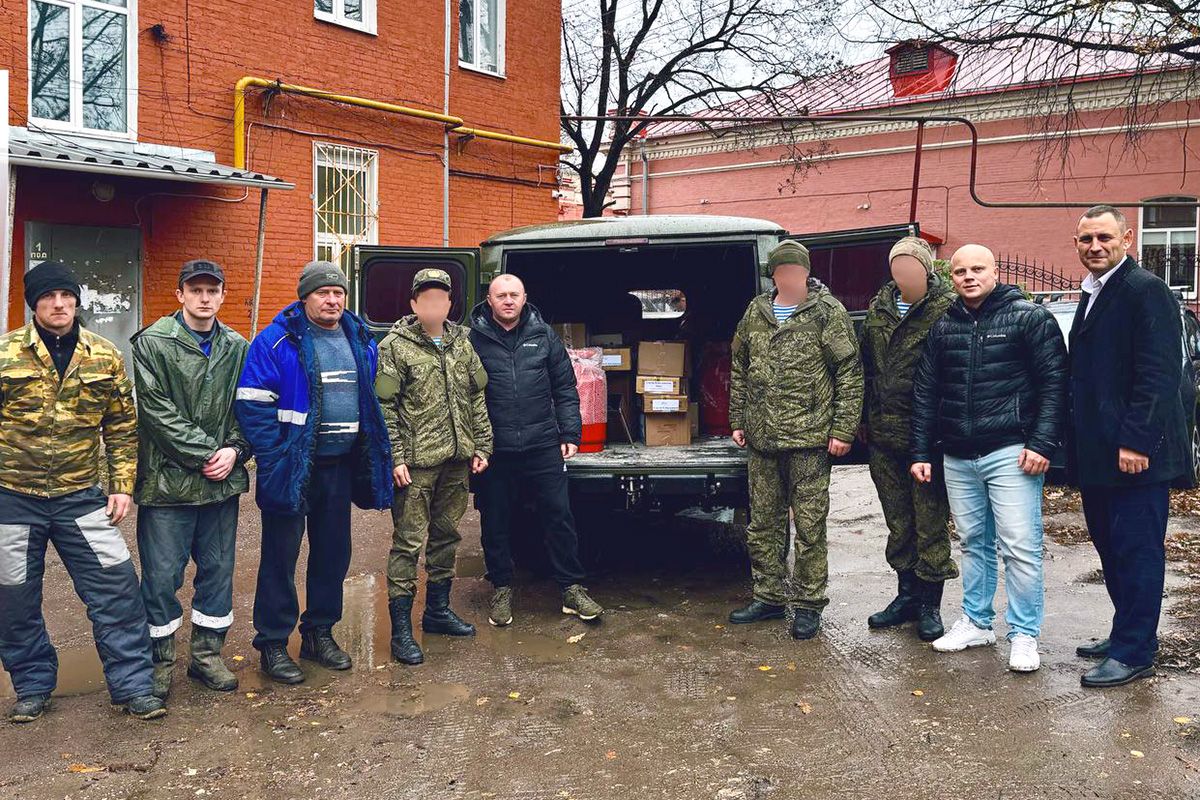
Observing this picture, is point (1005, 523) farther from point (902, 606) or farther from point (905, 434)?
point (902, 606)

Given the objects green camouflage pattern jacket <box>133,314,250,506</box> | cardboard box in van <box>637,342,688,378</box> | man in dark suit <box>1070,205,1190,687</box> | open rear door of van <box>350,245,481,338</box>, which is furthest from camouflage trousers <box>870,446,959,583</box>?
green camouflage pattern jacket <box>133,314,250,506</box>

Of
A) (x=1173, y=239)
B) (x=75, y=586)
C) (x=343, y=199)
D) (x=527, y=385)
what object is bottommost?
(x=75, y=586)

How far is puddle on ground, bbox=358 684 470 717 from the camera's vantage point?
14.5 feet

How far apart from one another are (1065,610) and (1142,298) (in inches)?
83.0

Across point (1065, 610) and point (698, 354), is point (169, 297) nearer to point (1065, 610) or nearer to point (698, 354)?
point (698, 354)

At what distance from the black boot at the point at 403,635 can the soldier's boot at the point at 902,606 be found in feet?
7.94

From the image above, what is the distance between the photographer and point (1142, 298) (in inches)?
181

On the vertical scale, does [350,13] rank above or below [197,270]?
above

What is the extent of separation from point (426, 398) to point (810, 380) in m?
1.98

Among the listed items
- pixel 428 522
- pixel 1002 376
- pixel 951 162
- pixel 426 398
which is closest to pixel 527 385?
pixel 426 398

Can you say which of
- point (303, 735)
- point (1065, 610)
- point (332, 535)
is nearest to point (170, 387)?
point (332, 535)

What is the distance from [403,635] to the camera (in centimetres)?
517

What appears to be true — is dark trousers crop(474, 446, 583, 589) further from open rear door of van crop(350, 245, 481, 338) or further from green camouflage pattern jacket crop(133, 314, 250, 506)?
open rear door of van crop(350, 245, 481, 338)

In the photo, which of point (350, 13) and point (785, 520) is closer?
point (785, 520)
